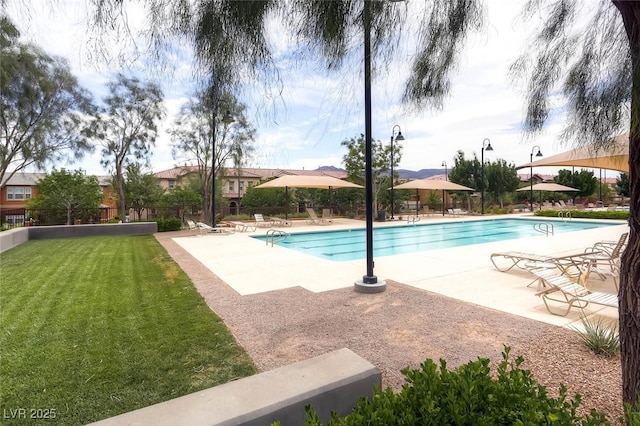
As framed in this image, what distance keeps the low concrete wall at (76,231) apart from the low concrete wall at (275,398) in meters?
13.6

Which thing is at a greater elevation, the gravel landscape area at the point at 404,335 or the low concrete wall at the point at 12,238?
the low concrete wall at the point at 12,238

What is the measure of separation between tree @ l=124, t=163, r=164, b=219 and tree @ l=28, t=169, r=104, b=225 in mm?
2697

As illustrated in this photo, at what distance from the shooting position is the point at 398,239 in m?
15.2

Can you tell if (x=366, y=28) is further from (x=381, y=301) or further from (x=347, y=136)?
(x=381, y=301)

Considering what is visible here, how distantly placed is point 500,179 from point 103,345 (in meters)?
39.2

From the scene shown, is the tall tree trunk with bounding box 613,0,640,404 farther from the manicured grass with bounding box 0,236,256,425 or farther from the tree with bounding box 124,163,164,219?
the tree with bounding box 124,163,164,219

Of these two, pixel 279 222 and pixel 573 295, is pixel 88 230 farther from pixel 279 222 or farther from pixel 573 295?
pixel 573 295

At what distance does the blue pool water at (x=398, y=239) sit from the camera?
12.5 metres

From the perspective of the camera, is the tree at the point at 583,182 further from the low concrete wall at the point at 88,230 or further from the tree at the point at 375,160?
the low concrete wall at the point at 88,230

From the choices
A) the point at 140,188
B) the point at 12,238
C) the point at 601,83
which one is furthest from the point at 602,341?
the point at 140,188

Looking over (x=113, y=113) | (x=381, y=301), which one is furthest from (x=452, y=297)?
(x=113, y=113)

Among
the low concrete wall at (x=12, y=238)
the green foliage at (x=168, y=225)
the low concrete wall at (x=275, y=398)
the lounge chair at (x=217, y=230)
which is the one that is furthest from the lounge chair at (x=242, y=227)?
the low concrete wall at (x=275, y=398)

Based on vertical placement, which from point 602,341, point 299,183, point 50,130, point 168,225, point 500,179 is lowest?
point 602,341

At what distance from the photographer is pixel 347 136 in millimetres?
2199
